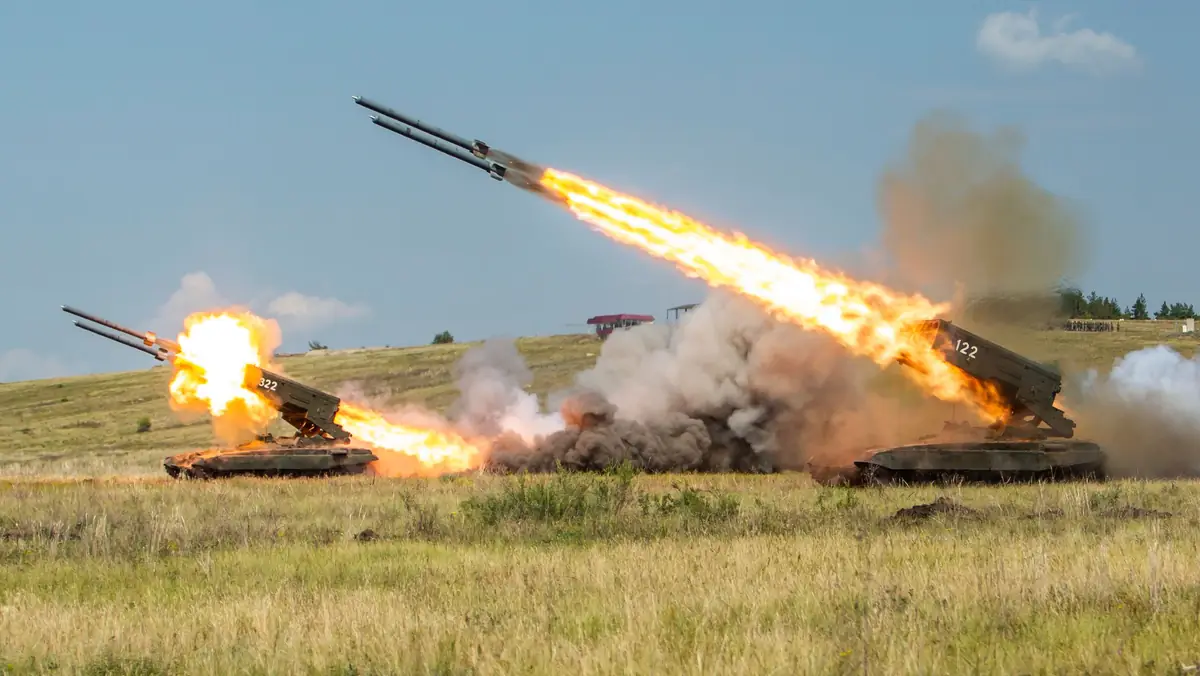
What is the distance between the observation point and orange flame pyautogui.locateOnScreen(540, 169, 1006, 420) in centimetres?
2994

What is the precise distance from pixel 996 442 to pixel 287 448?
18.3 meters

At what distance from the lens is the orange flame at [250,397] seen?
124 feet

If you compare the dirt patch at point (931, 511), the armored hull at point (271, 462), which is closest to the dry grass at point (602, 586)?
the dirt patch at point (931, 511)

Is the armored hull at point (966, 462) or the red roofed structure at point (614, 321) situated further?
the red roofed structure at point (614, 321)

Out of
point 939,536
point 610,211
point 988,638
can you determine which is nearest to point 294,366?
point 610,211

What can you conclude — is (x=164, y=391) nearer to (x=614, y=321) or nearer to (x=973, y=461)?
(x=614, y=321)

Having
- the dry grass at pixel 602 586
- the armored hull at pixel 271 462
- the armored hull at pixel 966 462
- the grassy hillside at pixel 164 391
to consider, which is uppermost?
the grassy hillside at pixel 164 391

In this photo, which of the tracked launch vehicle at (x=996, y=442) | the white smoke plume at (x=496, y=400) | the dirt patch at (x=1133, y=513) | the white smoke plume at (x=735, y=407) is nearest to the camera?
the dirt patch at (x=1133, y=513)

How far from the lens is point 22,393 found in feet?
290

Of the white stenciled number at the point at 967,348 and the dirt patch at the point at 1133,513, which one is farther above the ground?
the white stenciled number at the point at 967,348

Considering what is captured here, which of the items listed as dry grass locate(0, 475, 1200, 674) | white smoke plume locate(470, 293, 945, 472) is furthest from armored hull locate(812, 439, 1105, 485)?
white smoke plume locate(470, 293, 945, 472)

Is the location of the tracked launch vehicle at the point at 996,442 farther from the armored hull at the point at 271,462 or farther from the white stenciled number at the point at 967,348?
the armored hull at the point at 271,462

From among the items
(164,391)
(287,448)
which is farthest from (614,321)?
(287,448)

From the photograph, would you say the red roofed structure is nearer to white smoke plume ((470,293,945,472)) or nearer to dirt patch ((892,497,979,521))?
white smoke plume ((470,293,945,472))
